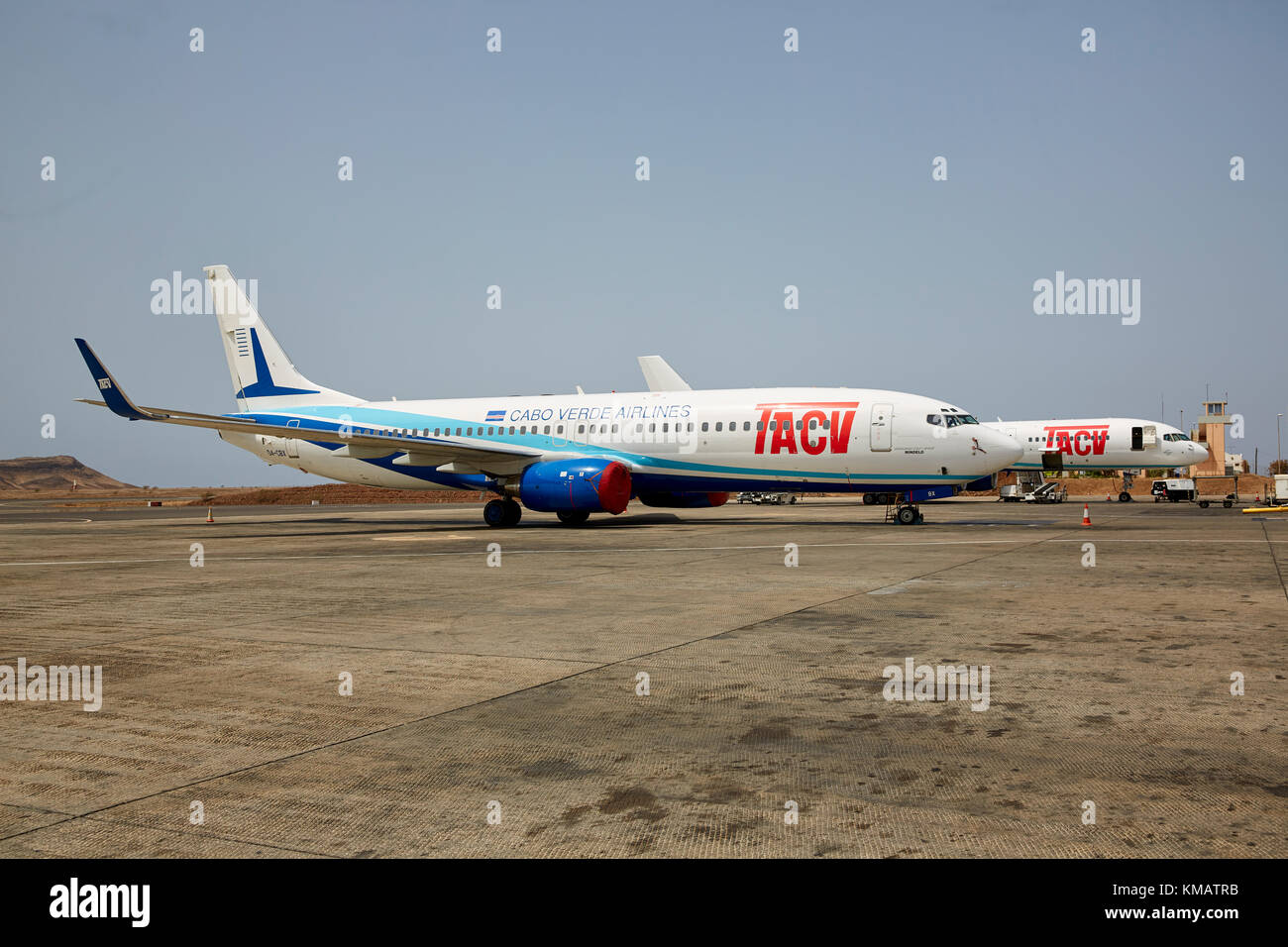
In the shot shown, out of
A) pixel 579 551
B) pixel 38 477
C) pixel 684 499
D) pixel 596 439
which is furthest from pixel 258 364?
pixel 38 477

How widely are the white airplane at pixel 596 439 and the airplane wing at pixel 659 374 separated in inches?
650

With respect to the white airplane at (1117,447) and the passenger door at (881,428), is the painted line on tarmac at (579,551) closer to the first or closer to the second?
the passenger door at (881,428)

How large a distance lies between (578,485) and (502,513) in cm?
377

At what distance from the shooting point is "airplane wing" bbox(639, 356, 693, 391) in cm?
4662

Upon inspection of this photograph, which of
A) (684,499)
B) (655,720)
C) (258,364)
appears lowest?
(655,720)

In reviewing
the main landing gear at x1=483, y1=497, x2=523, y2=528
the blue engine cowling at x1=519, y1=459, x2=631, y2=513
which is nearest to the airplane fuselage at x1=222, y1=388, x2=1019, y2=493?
the main landing gear at x1=483, y1=497, x2=523, y2=528

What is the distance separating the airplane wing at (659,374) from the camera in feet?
153

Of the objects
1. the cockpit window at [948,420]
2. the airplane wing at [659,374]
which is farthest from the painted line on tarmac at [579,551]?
the airplane wing at [659,374]

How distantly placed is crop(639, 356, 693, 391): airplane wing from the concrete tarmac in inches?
1323

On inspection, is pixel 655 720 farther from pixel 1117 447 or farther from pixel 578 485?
pixel 1117 447

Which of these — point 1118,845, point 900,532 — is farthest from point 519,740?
point 900,532

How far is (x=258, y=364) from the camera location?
32.1 metres

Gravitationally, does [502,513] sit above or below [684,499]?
below

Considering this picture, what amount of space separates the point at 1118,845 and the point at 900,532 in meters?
19.7
